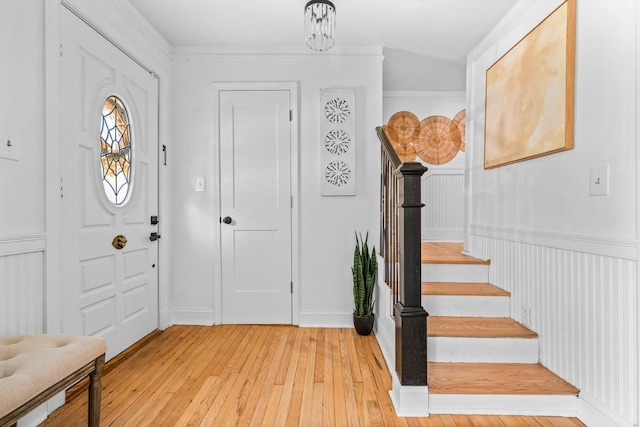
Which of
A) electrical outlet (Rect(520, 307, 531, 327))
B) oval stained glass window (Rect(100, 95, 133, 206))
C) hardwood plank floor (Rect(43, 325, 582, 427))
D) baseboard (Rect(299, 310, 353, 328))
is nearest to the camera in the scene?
hardwood plank floor (Rect(43, 325, 582, 427))

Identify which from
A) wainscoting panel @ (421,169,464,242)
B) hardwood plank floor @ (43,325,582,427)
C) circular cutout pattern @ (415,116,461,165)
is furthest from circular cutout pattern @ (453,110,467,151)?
hardwood plank floor @ (43,325,582,427)

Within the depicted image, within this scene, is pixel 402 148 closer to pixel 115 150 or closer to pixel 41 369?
pixel 115 150

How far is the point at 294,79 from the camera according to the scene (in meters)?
3.15

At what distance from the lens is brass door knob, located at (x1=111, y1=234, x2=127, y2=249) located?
2.36m

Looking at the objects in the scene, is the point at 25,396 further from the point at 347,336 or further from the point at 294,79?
the point at 294,79

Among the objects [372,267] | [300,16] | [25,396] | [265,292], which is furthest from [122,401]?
[300,16]

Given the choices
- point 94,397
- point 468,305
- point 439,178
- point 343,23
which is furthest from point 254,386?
point 439,178

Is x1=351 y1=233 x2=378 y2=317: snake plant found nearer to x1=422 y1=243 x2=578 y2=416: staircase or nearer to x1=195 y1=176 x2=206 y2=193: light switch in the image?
x1=422 y1=243 x2=578 y2=416: staircase

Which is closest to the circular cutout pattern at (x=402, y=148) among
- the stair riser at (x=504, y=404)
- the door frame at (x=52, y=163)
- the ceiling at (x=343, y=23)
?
the ceiling at (x=343, y=23)

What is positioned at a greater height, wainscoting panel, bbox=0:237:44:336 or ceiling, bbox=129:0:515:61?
ceiling, bbox=129:0:515:61

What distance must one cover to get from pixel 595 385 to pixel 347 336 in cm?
161

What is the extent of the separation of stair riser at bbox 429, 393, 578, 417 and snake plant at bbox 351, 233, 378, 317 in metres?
1.12

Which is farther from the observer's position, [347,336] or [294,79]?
[294,79]

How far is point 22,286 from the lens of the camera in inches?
64.6
